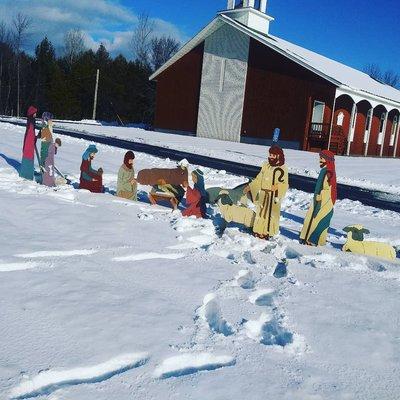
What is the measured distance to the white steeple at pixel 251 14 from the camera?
27.8 meters

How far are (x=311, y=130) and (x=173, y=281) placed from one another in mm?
21550

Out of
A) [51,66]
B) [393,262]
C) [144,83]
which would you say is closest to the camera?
[393,262]

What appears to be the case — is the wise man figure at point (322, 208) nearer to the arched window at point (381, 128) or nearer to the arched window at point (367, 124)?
the arched window at point (367, 124)

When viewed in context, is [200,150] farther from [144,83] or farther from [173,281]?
[144,83]

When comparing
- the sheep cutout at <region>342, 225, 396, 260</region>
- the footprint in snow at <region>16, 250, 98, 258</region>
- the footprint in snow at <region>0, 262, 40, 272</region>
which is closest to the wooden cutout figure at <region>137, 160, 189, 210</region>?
the footprint in snow at <region>16, 250, 98, 258</region>

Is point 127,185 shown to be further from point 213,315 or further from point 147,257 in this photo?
point 213,315

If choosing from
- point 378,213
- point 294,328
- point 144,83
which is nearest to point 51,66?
point 144,83

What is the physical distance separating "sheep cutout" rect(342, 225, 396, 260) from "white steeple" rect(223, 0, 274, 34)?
2496cm

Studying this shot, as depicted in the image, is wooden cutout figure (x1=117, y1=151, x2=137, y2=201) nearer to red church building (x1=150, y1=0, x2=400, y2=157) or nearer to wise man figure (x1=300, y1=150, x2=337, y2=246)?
wise man figure (x1=300, y1=150, x2=337, y2=246)

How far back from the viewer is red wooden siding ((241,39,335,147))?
23.8m

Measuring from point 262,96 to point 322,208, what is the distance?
830 inches

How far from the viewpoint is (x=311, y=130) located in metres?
24.2

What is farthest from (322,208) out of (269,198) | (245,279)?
(245,279)

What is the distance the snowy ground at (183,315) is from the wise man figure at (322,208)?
8.8 inches
